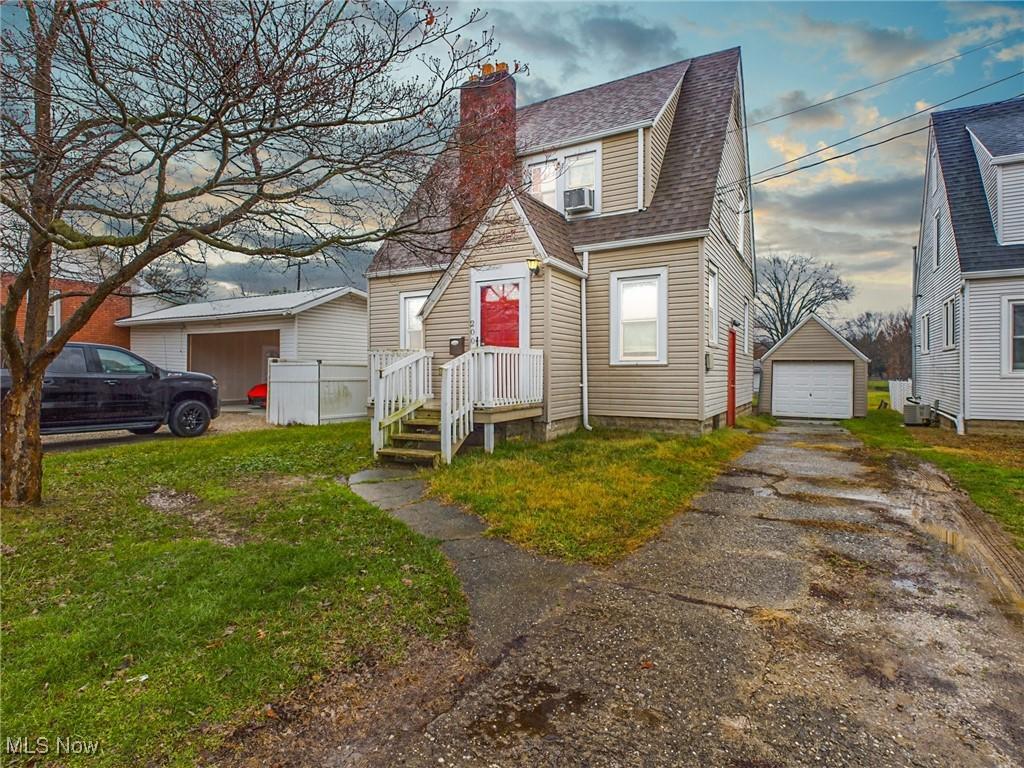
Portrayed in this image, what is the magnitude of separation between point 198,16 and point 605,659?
187 inches

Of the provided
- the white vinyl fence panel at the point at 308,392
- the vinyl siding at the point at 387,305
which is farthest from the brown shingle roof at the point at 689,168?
the white vinyl fence panel at the point at 308,392

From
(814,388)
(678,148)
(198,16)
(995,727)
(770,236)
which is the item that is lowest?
(995,727)

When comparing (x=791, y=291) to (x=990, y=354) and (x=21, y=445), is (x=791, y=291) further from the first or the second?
(x=21, y=445)

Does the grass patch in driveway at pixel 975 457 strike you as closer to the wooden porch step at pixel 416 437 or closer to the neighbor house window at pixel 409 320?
the wooden porch step at pixel 416 437

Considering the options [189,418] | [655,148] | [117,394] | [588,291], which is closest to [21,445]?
[117,394]

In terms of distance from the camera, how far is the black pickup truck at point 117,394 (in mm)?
8672

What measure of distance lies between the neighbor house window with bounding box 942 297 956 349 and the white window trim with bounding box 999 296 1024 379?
4.51 ft

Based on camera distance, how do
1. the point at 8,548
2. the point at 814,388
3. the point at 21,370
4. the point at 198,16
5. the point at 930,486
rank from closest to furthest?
1. the point at 198,16
2. the point at 8,548
3. the point at 21,370
4. the point at 930,486
5. the point at 814,388

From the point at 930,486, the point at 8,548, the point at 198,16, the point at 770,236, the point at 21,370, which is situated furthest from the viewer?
the point at 770,236

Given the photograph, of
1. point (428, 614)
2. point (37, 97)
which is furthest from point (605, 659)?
point (37, 97)

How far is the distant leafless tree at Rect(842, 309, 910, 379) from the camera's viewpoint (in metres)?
39.1

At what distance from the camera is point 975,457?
857cm

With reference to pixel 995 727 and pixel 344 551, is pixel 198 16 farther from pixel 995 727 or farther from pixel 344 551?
→ pixel 995 727

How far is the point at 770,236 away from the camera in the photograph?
36.4 meters
